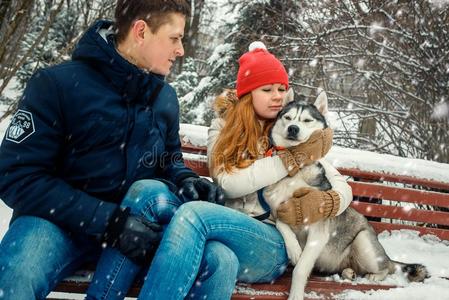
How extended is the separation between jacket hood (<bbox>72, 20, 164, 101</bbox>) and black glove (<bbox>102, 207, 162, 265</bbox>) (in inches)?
26.0

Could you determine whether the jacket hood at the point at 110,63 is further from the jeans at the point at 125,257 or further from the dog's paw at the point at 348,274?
the dog's paw at the point at 348,274

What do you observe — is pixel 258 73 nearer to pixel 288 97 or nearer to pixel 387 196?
pixel 288 97

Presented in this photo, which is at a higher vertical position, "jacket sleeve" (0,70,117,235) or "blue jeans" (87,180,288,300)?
"jacket sleeve" (0,70,117,235)

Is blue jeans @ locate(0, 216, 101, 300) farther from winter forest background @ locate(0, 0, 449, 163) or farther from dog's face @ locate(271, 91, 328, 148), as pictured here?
winter forest background @ locate(0, 0, 449, 163)

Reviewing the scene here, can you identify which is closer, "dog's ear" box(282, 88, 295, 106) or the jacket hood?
the jacket hood

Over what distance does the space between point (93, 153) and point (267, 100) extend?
→ 1.20 metres

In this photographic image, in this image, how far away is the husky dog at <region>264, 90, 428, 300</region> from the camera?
9.08ft

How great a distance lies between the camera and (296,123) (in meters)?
2.80

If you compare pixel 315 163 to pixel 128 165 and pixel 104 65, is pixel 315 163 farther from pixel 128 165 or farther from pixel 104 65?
pixel 104 65

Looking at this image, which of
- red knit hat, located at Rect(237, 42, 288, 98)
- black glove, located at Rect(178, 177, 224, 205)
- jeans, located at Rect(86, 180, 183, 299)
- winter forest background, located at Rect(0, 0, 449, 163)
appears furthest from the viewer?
winter forest background, located at Rect(0, 0, 449, 163)

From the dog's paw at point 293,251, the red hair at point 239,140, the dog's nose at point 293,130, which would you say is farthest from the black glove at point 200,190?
the dog's nose at point 293,130

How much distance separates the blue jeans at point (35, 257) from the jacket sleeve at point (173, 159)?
66 cm

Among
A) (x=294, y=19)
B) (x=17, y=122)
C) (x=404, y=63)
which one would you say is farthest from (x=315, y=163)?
(x=294, y=19)

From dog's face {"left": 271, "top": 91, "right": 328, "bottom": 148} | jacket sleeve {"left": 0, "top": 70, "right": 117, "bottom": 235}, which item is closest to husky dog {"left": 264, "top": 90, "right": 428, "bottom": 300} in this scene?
dog's face {"left": 271, "top": 91, "right": 328, "bottom": 148}
